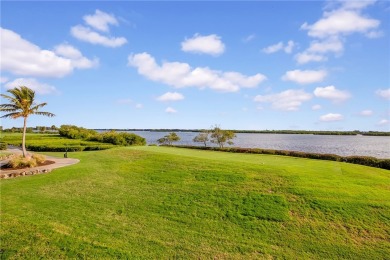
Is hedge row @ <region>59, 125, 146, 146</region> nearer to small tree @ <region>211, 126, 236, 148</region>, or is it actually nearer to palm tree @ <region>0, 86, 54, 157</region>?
small tree @ <region>211, 126, 236, 148</region>

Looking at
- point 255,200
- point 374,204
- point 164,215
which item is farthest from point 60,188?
point 374,204

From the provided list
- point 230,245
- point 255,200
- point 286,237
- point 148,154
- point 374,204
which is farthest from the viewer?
point 148,154

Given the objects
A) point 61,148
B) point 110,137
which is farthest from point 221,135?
point 61,148

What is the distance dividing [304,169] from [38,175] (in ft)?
68.3

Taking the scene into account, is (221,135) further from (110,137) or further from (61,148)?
(61,148)

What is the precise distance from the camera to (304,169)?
842 inches

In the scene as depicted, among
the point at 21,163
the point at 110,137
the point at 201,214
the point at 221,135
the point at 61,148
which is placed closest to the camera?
the point at 201,214

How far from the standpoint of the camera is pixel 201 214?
14.7 meters

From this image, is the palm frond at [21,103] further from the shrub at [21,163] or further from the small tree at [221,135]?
the small tree at [221,135]

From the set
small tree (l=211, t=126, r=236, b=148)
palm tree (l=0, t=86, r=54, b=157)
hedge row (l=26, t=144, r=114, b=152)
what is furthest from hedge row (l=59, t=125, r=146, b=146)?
palm tree (l=0, t=86, r=54, b=157)

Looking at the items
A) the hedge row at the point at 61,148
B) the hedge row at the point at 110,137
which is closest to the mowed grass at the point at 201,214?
the hedge row at the point at 61,148

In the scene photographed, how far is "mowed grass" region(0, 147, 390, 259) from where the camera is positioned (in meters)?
11.3

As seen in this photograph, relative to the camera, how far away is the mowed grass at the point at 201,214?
11.3 meters

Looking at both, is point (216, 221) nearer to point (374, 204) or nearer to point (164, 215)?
point (164, 215)
